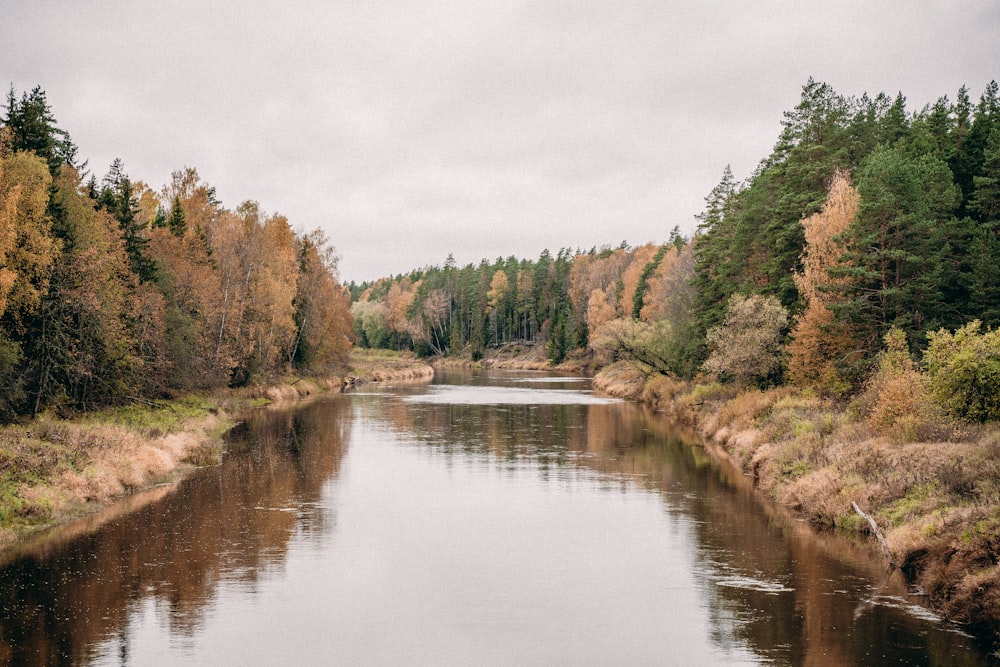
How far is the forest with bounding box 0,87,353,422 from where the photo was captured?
31.3m

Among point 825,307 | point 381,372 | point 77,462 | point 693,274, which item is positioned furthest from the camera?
point 381,372

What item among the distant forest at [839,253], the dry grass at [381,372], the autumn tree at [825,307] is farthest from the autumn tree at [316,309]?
the autumn tree at [825,307]

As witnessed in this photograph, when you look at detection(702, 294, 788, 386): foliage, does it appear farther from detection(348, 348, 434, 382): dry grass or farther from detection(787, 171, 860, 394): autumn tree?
detection(348, 348, 434, 382): dry grass

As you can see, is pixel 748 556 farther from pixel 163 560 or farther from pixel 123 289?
pixel 123 289

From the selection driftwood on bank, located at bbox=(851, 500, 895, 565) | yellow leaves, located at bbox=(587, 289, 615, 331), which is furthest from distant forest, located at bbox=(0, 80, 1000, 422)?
yellow leaves, located at bbox=(587, 289, 615, 331)

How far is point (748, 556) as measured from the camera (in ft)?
70.3

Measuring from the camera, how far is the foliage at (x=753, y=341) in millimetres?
44281

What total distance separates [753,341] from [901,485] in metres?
23.5

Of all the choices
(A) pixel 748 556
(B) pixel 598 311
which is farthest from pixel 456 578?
(B) pixel 598 311

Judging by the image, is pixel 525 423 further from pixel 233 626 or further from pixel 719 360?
pixel 233 626

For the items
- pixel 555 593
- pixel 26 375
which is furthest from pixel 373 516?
pixel 26 375

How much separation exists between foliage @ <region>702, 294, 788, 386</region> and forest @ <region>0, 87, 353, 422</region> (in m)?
33.4

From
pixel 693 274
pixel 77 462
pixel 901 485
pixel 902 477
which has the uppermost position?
pixel 693 274

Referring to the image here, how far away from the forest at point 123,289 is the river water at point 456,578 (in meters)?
8.97
